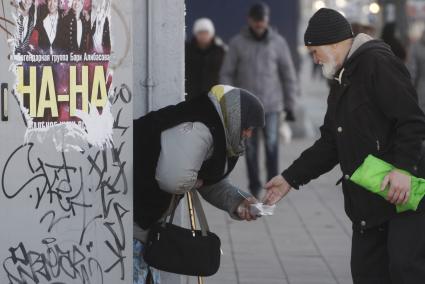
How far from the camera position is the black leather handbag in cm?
522

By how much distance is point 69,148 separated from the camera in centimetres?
505

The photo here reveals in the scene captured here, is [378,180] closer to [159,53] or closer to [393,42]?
[159,53]

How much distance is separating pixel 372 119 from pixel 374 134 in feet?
0.21

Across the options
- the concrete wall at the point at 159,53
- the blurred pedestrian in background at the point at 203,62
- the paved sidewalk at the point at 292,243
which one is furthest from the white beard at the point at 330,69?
the blurred pedestrian in background at the point at 203,62

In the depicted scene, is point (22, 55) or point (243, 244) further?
point (243, 244)

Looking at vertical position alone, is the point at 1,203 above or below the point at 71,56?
below

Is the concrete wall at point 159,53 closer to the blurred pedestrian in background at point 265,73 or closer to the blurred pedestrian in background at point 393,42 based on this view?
the blurred pedestrian in background at point 265,73

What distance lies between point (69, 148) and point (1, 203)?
39 cm

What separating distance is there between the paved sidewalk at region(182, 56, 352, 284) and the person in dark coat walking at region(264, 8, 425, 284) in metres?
1.73

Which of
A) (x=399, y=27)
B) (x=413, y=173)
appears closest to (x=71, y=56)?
(x=413, y=173)

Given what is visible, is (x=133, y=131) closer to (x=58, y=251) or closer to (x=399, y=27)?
(x=58, y=251)

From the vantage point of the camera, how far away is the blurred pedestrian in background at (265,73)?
1119cm

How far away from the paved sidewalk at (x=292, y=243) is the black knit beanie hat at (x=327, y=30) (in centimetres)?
202

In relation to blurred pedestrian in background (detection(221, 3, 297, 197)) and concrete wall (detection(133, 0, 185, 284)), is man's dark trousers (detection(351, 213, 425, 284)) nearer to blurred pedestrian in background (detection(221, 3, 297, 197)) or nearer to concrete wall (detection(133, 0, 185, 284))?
concrete wall (detection(133, 0, 185, 284))
